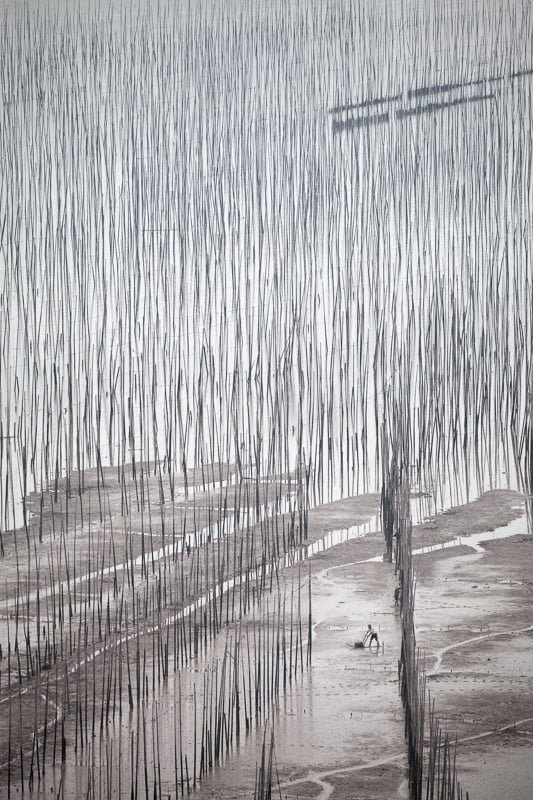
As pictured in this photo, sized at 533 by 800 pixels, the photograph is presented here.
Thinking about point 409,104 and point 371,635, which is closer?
point 371,635

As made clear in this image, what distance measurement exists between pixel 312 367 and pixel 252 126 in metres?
0.70

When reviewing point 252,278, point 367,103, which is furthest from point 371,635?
point 367,103

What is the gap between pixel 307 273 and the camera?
241 centimetres

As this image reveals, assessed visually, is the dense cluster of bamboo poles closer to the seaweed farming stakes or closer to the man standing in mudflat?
the seaweed farming stakes

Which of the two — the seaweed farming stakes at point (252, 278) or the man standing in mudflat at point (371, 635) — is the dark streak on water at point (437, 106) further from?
the man standing in mudflat at point (371, 635)

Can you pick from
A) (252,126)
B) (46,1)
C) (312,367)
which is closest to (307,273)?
(312,367)

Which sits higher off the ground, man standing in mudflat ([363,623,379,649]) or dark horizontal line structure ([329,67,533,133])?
dark horizontal line structure ([329,67,533,133])

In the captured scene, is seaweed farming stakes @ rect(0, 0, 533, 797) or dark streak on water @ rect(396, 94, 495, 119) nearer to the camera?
seaweed farming stakes @ rect(0, 0, 533, 797)

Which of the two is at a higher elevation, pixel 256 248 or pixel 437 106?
pixel 437 106

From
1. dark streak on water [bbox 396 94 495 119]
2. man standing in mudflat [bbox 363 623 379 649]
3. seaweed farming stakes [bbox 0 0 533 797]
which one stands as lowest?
man standing in mudflat [bbox 363 623 379 649]

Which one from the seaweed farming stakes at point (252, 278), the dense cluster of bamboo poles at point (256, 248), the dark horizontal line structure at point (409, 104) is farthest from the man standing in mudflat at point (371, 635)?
the dark horizontal line structure at point (409, 104)

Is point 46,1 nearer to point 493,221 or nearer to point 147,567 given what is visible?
point 493,221

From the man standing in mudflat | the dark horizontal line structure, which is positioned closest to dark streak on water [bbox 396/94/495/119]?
the dark horizontal line structure

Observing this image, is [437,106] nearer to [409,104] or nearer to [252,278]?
[409,104]
